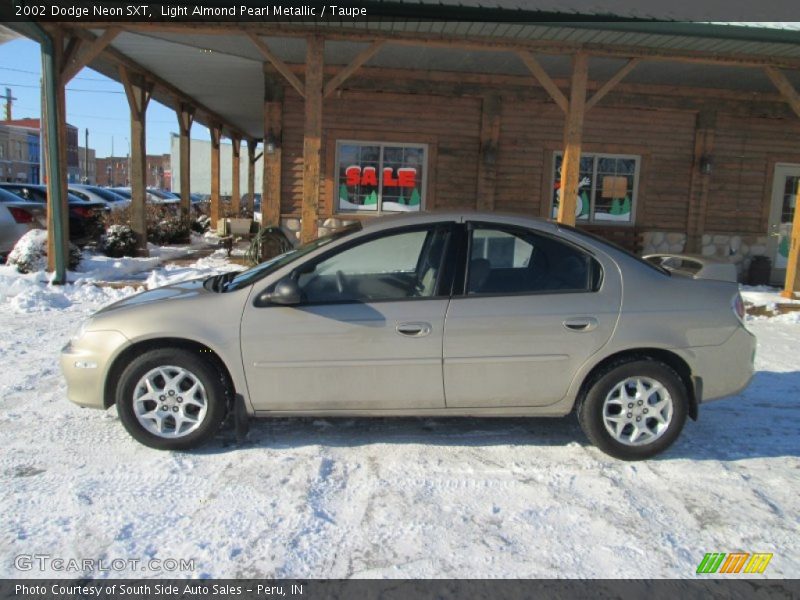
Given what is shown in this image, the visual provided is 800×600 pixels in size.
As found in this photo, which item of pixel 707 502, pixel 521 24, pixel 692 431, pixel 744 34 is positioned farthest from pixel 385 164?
pixel 707 502

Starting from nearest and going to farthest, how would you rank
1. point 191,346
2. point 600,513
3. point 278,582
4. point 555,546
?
1. point 278,582
2. point 555,546
3. point 600,513
4. point 191,346

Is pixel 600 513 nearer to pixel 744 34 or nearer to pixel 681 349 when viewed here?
pixel 681 349

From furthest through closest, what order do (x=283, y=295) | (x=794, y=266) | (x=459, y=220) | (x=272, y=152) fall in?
(x=272, y=152), (x=794, y=266), (x=459, y=220), (x=283, y=295)

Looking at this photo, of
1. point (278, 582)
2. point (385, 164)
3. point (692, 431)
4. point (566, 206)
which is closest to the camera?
point (278, 582)

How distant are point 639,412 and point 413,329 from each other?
57.8 inches

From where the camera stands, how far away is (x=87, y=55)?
8.59 metres

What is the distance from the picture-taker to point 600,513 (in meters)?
3.29

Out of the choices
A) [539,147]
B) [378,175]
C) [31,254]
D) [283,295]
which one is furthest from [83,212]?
[283,295]

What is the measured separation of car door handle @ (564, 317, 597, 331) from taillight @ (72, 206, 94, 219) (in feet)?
40.3

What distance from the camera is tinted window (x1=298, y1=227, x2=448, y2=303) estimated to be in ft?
12.9

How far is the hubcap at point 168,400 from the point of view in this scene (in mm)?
3811

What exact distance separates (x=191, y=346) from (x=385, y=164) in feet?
28.1

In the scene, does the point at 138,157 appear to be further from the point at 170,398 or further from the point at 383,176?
the point at 170,398

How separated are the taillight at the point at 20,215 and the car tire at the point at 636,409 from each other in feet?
38.8
